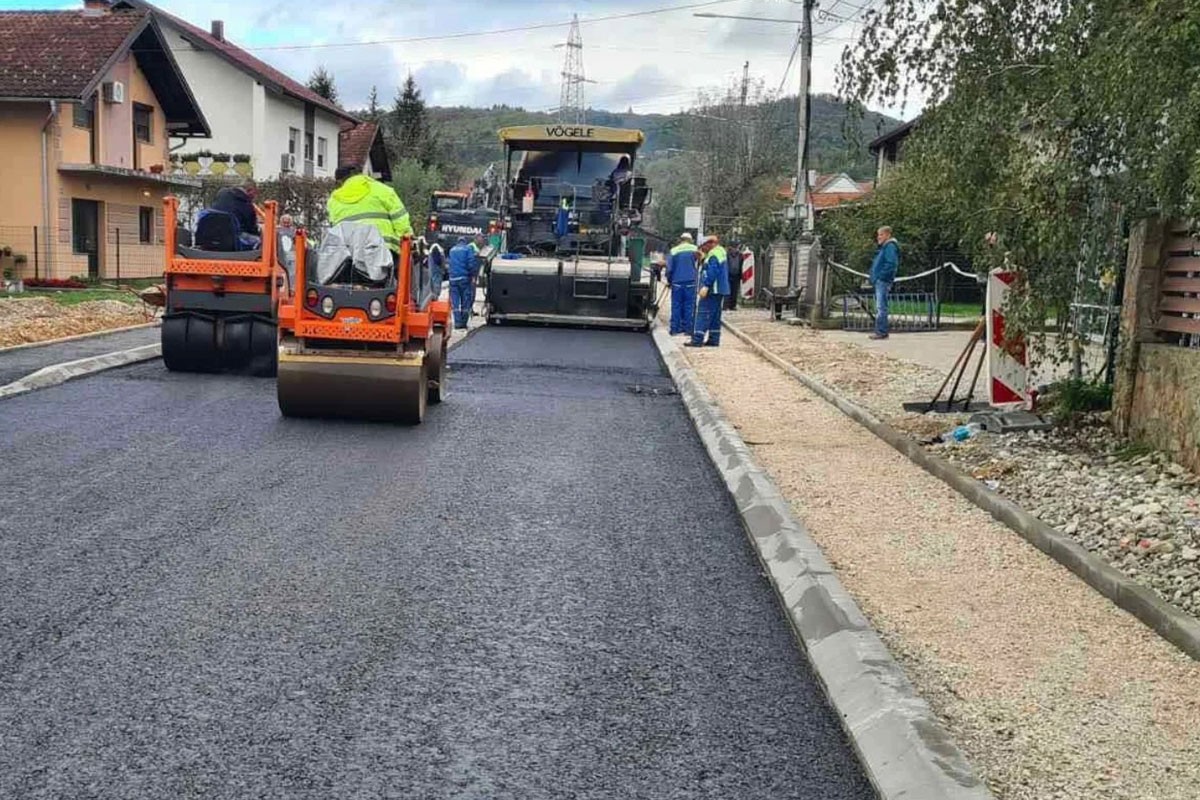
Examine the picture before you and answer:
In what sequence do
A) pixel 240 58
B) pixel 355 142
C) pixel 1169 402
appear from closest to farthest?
1. pixel 1169 402
2. pixel 240 58
3. pixel 355 142

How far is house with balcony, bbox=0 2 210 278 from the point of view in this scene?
87.6 feet

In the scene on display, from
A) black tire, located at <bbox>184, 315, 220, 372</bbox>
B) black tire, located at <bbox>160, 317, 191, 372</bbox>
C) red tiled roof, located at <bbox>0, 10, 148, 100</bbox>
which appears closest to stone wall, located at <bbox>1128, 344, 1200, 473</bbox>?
black tire, located at <bbox>184, 315, 220, 372</bbox>

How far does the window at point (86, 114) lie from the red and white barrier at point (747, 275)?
16.0 metres

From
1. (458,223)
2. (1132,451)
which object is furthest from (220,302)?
(458,223)

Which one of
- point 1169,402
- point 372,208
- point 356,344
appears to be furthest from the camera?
point 372,208

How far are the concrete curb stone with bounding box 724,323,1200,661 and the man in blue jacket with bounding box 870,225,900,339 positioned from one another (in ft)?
30.7

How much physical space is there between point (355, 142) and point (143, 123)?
20.9 meters

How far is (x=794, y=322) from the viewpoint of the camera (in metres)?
23.7

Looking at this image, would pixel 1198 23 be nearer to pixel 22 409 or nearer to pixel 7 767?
pixel 7 767

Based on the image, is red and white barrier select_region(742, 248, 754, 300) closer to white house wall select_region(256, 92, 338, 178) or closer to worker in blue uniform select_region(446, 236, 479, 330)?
worker in blue uniform select_region(446, 236, 479, 330)

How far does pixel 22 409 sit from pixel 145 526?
443 cm

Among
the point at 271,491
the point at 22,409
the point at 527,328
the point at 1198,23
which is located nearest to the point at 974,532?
the point at 1198,23

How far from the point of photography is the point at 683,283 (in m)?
20.7

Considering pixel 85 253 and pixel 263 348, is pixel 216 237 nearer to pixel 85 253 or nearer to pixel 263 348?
pixel 263 348
